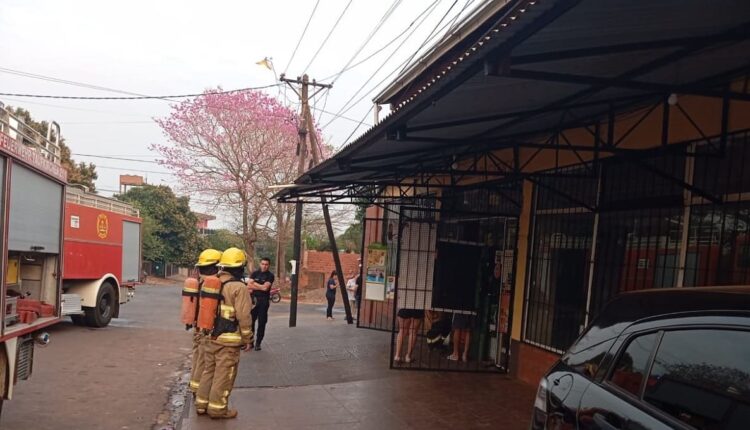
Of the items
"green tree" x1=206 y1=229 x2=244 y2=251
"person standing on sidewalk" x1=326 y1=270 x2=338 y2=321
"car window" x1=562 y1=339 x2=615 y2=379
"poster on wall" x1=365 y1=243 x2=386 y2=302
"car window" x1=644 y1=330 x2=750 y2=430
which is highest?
"car window" x1=644 y1=330 x2=750 y2=430

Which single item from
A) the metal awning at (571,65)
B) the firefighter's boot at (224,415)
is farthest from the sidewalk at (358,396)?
the metal awning at (571,65)

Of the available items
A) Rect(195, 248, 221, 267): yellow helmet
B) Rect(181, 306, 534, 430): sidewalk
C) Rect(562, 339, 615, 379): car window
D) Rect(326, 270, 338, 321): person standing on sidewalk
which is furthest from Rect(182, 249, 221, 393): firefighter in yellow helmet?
Rect(326, 270, 338, 321): person standing on sidewalk

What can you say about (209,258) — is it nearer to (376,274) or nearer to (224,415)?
(224,415)

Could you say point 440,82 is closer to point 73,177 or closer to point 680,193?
point 680,193

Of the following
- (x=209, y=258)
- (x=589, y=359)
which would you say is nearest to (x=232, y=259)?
(x=209, y=258)

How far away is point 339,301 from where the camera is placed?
24406 mm

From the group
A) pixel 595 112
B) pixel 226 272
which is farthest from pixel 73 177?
pixel 595 112

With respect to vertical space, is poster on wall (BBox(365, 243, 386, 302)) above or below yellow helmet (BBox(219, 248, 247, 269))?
below

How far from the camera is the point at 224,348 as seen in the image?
574 centimetres

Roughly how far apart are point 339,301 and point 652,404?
22632 mm

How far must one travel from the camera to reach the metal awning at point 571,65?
9.23 ft

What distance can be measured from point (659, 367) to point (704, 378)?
21cm

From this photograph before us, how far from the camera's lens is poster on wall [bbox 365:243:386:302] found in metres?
10.3

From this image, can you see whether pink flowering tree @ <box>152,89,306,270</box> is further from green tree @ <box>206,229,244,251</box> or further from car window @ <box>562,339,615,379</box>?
car window @ <box>562,339,615,379</box>
